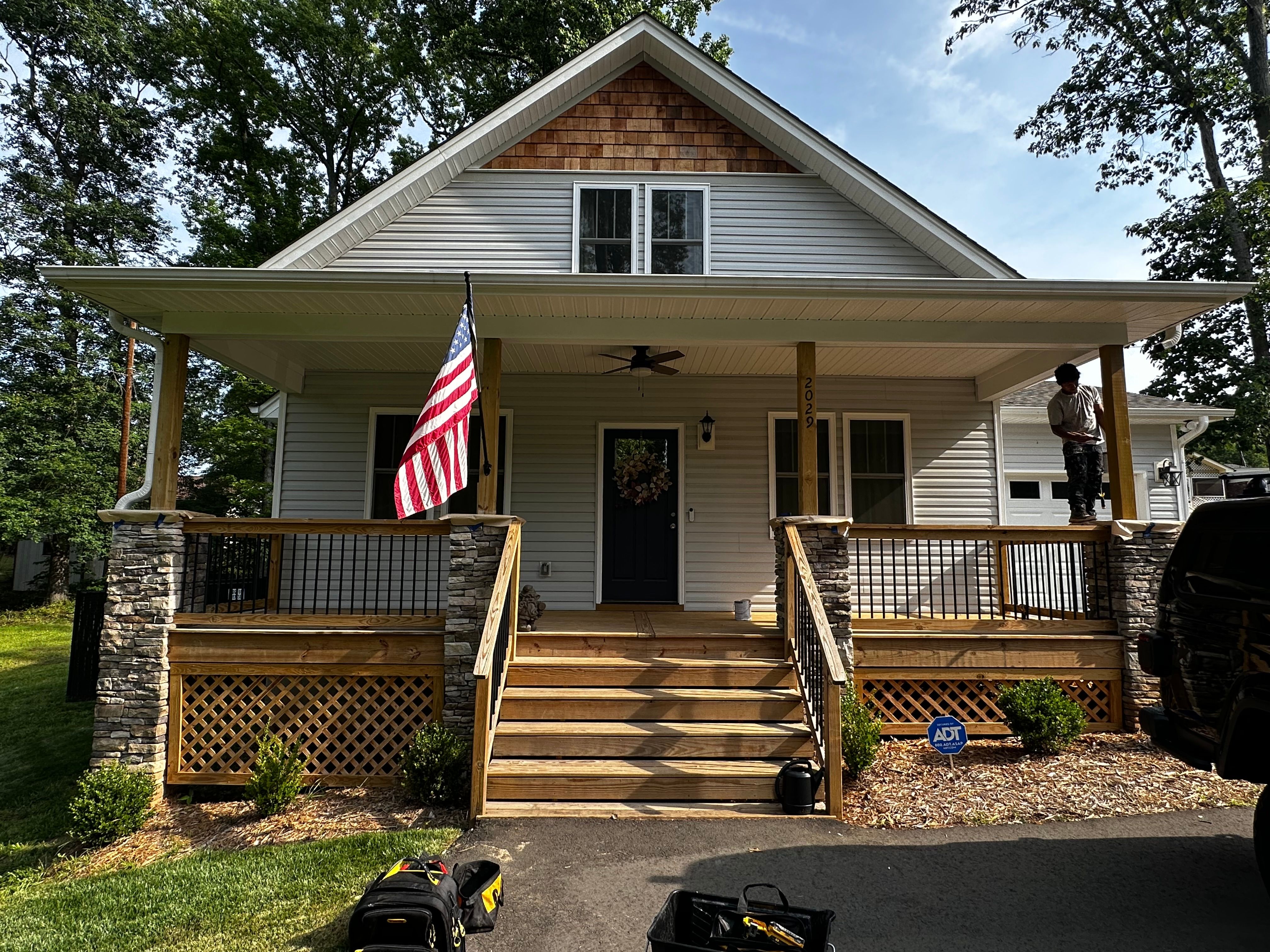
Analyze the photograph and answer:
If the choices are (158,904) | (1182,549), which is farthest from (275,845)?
(1182,549)

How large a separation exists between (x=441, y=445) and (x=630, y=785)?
273cm

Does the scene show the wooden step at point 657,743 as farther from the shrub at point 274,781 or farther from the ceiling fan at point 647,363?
the ceiling fan at point 647,363

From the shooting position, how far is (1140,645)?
3.75 meters

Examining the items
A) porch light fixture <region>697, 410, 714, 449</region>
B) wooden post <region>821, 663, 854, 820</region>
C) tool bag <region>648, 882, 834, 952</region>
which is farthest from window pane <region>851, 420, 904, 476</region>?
tool bag <region>648, 882, 834, 952</region>

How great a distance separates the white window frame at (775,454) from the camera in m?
8.46

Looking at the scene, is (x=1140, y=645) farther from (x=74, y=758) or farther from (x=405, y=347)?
(x=74, y=758)

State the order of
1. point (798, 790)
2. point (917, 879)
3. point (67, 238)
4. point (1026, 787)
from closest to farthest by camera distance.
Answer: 1. point (917, 879)
2. point (798, 790)
3. point (1026, 787)
4. point (67, 238)

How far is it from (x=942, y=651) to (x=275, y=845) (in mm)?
5376

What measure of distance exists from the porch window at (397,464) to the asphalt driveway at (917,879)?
4.65 metres

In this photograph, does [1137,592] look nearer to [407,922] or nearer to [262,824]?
[407,922]

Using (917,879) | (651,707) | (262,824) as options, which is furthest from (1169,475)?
(262,824)

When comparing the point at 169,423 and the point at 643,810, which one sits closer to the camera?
the point at 643,810

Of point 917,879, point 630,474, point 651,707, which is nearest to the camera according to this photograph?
point 917,879

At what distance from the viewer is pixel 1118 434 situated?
20.5 ft
